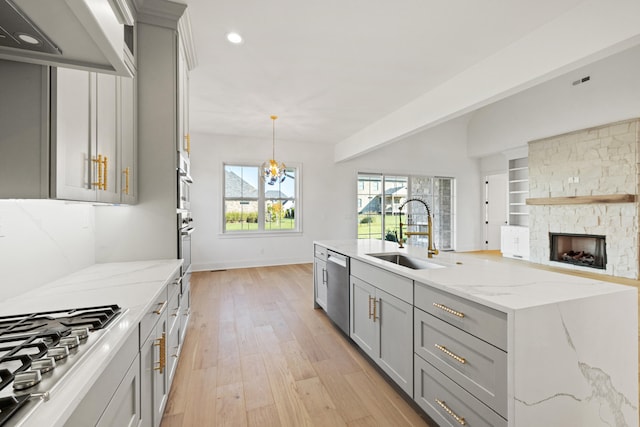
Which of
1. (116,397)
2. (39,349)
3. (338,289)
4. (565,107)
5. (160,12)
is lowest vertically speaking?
(338,289)

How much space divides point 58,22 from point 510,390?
1.86m

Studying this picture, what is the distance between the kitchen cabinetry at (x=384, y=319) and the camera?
1.73 meters

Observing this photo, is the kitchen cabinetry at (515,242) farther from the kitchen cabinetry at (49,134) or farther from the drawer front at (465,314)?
the kitchen cabinetry at (49,134)

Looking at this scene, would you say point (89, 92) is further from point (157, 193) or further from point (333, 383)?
point (333, 383)

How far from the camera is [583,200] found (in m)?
5.08

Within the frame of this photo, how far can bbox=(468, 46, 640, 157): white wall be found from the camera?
4.52 meters

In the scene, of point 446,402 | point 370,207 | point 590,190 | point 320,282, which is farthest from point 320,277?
point 590,190

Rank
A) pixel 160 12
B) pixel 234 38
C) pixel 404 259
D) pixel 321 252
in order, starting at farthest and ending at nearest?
pixel 321 252 < pixel 234 38 < pixel 404 259 < pixel 160 12

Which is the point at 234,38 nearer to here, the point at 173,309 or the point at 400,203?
the point at 173,309

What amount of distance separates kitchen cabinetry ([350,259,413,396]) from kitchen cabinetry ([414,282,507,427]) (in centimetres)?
8

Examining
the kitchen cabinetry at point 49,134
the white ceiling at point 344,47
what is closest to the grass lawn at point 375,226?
the white ceiling at point 344,47

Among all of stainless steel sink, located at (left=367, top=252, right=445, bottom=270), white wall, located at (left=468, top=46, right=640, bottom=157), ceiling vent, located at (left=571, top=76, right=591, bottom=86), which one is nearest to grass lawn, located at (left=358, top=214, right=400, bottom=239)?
white wall, located at (left=468, top=46, right=640, bottom=157)

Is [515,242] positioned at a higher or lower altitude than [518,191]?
lower

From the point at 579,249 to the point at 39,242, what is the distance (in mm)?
7654
